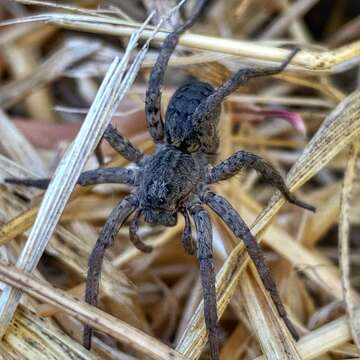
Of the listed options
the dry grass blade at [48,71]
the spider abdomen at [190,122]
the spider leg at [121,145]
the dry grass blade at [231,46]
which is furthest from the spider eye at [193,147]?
the dry grass blade at [48,71]

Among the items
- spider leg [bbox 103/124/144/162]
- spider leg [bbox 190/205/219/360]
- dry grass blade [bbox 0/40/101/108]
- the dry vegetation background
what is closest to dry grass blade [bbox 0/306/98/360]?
the dry vegetation background

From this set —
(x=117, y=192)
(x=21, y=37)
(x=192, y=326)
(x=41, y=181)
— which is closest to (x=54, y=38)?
(x=21, y=37)

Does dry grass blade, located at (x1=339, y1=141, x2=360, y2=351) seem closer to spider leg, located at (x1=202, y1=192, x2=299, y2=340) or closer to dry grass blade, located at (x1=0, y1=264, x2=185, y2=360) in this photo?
spider leg, located at (x1=202, y1=192, x2=299, y2=340)

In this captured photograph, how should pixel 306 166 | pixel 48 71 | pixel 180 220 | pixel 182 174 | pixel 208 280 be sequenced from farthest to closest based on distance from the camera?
pixel 48 71 < pixel 180 220 < pixel 182 174 < pixel 306 166 < pixel 208 280

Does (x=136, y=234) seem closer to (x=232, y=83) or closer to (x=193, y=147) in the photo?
(x=193, y=147)

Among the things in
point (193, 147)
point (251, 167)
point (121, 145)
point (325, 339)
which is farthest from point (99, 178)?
point (325, 339)

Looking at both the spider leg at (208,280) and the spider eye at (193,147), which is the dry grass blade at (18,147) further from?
the spider leg at (208,280)

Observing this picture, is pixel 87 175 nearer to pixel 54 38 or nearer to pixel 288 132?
pixel 288 132
